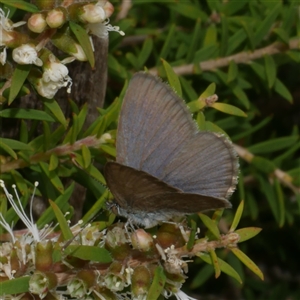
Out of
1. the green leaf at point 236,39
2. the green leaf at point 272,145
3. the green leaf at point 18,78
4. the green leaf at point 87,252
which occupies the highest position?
the green leaf at point 18,78

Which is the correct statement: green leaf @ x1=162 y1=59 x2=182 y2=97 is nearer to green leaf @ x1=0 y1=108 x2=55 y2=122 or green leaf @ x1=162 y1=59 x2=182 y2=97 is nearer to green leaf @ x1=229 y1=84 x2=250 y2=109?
green leaf @ x1=0 y1=108 x2=55 y2=122

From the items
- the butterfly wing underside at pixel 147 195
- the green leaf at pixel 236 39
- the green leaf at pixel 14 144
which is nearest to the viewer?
the butterfly wing underside at pixel 147 195

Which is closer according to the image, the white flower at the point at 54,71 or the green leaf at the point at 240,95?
the white flower at the point at 54,71

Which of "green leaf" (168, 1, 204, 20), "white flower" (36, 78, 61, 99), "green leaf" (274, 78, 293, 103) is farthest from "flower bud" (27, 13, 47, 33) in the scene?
"green leaf" (274, 78, 293, 103)

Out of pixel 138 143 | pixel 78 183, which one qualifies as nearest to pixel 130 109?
pixel 138 143

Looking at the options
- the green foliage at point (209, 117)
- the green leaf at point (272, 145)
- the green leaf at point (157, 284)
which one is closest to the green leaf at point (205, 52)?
the green foliage at point (209, 117)

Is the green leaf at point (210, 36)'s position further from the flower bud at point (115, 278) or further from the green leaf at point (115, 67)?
the flower bud at point (115, 278)

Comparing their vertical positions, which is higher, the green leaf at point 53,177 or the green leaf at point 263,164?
the green leaf at point 53,177

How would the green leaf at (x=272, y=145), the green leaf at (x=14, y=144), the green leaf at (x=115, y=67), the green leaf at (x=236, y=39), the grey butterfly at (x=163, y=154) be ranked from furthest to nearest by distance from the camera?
the green leaf at (x=272, y=145)
the green leaf at (x=236, y=39)
the green leaf at (x=115, y=67)
the green leaf at (x=14, y=144)
the grey butterfly at (x=163, y=154)
